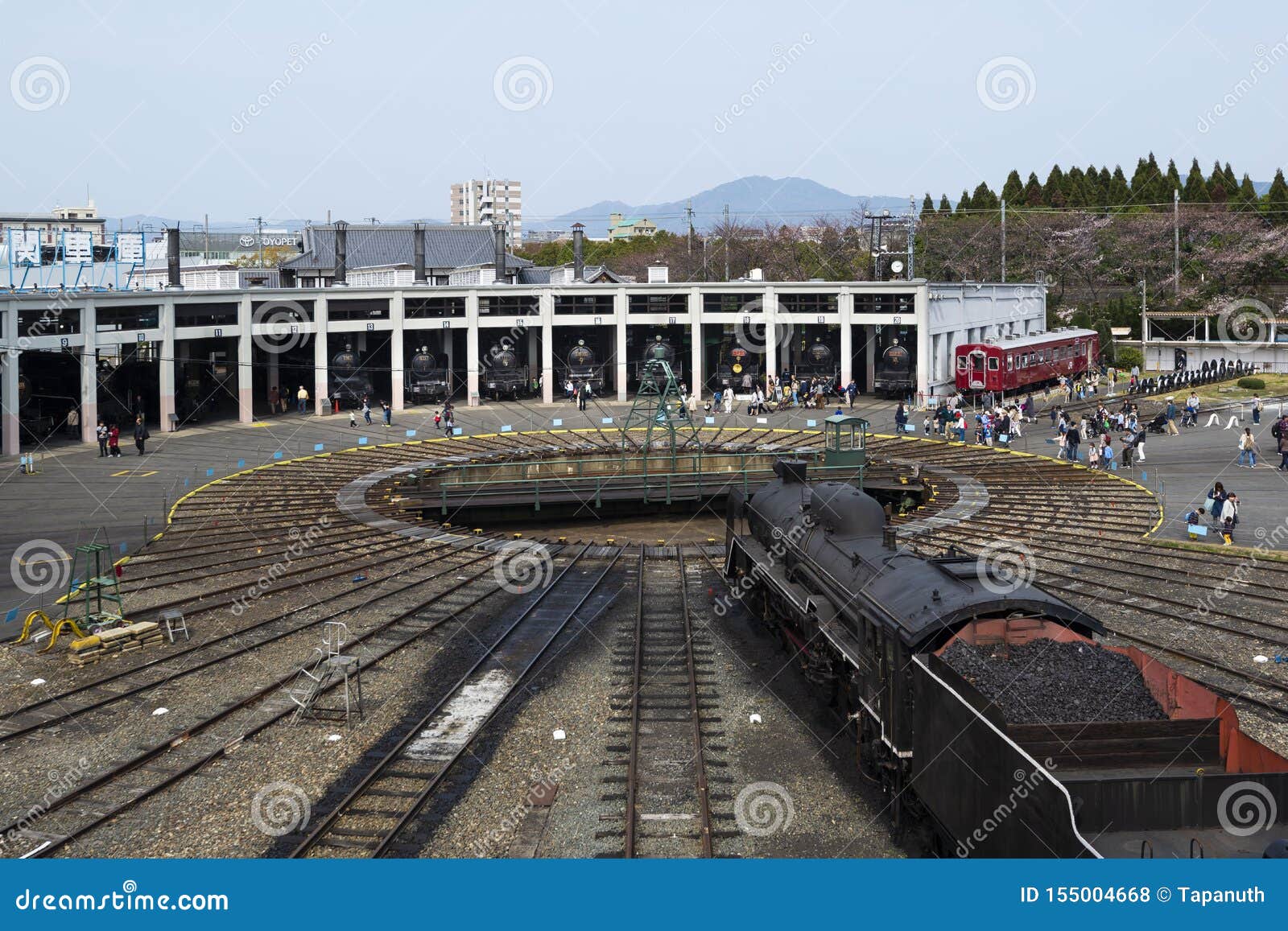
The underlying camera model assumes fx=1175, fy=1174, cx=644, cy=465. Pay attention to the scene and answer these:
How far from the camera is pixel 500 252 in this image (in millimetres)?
77500

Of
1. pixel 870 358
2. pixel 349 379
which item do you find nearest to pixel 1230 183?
pixel 870 358

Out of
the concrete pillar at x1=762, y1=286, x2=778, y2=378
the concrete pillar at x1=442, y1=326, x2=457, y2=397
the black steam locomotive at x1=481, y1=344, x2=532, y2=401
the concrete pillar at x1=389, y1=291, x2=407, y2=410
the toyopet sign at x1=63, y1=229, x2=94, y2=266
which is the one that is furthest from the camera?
the concrete pillar at x1=442, y1=326, x2=457, y2=397

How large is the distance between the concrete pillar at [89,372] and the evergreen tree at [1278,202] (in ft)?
273

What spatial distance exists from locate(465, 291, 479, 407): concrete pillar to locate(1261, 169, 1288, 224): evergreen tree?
62.7 m

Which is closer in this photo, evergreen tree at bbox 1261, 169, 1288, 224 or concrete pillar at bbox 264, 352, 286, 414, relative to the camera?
concrete pillar at bbox 264, 352, 286, 414

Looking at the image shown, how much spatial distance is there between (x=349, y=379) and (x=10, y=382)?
20936 millimetres

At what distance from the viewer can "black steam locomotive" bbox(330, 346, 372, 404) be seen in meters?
69.6

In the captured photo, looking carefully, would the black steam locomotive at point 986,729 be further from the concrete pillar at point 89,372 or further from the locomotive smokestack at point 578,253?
the locomotive smokestack at point 578,253

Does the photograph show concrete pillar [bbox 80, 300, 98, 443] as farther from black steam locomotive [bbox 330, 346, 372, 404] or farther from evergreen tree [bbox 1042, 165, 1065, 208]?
evergreen tree [bbox 1042, 165, 1065, 208]

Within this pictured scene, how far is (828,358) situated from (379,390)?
28.4 meters

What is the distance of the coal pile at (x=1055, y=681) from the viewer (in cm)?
1262

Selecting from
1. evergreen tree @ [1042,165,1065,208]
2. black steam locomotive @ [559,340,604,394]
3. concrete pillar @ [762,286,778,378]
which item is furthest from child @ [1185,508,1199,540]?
evergreen tree @ [1042,165,1065,208]

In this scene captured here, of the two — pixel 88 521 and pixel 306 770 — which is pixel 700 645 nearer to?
pixel 306 770

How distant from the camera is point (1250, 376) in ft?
228
